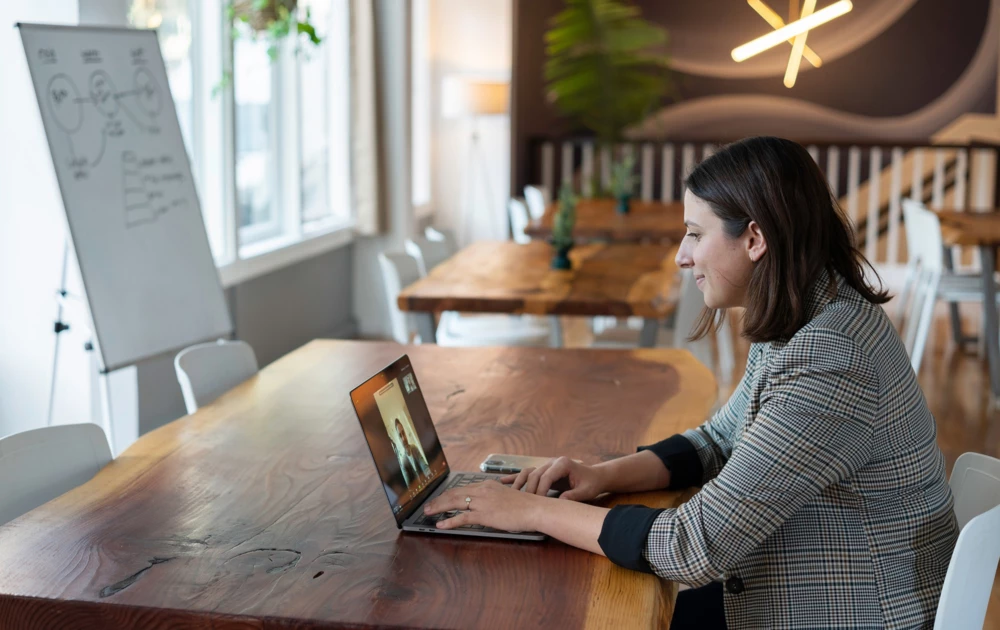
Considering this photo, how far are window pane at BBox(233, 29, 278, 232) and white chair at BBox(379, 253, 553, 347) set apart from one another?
3.51 feet

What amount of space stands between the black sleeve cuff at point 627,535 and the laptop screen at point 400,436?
0.32 metres

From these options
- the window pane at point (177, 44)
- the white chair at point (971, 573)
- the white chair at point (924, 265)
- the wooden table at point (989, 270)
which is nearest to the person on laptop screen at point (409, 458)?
the white chair at point (971, 573)

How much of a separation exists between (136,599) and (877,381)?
103 centimetres

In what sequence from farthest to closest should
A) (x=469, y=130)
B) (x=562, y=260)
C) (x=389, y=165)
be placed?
1. (x=469, y=130)
2. (x=389, y=165)
3. (x=562, y=260)

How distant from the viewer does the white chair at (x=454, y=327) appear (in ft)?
13.5

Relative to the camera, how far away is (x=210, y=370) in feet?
→ 8.43

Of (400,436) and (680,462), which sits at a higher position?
(400,436)

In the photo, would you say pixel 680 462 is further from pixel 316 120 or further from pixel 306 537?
pixel 316 120

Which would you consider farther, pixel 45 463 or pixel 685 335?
pixel 685 335

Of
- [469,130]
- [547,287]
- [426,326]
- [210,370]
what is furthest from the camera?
[469,130]

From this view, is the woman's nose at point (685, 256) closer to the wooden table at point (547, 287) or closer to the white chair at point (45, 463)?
the white chair at point (45, 463)

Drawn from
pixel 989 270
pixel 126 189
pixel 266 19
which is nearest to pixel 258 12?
pixel 266 19

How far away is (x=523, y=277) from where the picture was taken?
13.1 feet

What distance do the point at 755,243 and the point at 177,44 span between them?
3500 millimetres
